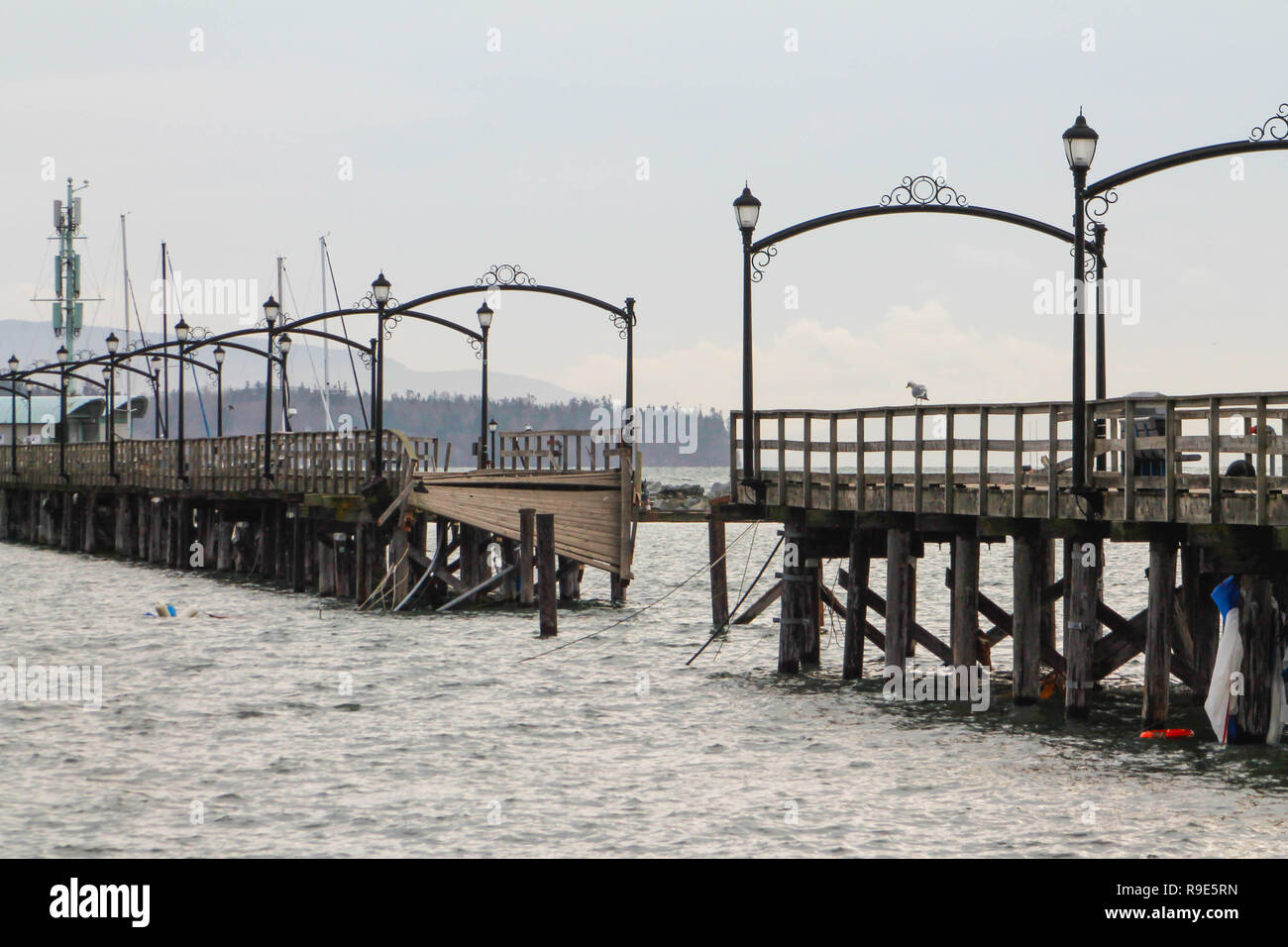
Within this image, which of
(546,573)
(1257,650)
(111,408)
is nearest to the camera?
(1257,650)

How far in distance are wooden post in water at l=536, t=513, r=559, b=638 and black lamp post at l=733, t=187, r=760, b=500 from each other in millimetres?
4796

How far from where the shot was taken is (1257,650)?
1605cm

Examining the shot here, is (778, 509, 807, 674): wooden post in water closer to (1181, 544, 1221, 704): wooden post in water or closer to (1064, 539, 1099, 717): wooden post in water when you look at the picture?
(1181, 544, 1221, 704): wooden post in water

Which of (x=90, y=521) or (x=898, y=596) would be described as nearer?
(x=898, y=596)

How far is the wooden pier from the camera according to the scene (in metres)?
31.1

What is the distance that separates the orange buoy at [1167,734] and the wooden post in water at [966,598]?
2.89 meters

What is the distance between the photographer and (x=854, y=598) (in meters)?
21.7

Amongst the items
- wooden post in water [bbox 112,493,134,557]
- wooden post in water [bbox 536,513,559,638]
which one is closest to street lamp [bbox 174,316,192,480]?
wooden post in water [bbox 112,493,134,557]

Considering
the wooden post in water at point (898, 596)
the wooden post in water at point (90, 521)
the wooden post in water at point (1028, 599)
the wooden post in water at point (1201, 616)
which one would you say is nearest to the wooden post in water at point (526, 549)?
the wooden post in water at point (898, 596)

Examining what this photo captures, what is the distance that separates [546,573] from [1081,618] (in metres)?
11.9

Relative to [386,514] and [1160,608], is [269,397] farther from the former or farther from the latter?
[1160,608]

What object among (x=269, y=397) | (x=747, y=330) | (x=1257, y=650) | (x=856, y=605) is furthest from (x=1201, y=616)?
(x=269, y=397)

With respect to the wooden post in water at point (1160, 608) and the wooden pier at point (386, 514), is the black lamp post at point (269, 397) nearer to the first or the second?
the wooden pier at point (386, 514)
